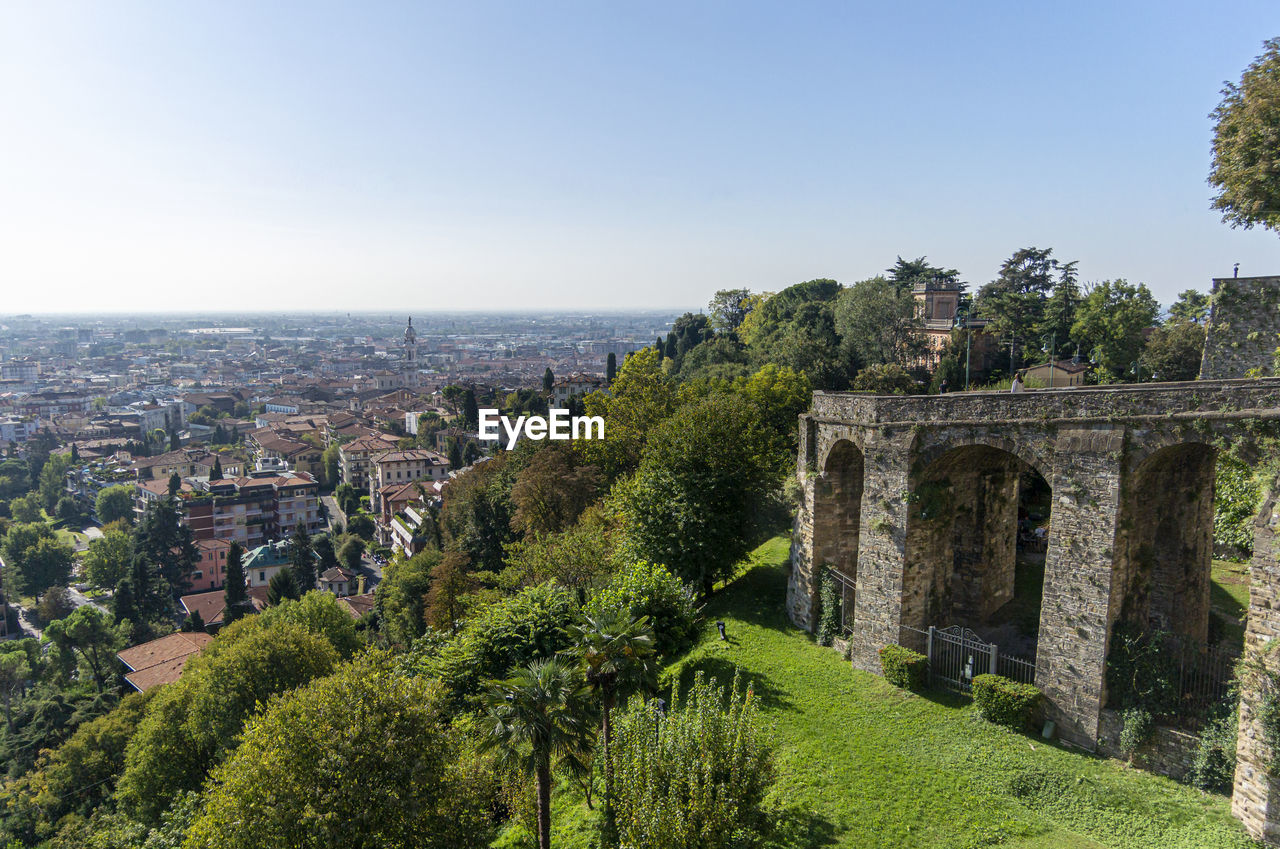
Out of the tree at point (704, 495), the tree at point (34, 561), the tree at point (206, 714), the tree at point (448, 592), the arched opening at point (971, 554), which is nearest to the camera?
the arched opening at point (971, 554)

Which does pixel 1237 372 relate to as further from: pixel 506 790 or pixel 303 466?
pixel 303 466

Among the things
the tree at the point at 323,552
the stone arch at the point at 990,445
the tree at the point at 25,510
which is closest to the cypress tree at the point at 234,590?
the tree at the point at 323,552

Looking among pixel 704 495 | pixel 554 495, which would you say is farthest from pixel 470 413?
pixel 704 495

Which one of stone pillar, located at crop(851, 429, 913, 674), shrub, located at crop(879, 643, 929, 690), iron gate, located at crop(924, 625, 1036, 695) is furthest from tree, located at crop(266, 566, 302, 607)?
iron gate, located at crop(924, 625, 1036, 695)

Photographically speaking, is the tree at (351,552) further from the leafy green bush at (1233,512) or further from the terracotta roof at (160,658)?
the leafy green bush at (1233,512)

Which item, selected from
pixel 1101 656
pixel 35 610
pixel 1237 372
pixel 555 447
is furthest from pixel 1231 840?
pixel 35 610

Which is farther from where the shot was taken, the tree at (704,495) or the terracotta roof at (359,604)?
the terracotta roof at (359,604)

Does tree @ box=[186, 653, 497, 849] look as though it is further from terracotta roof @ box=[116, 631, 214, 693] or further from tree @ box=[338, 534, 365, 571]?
tree @ box=[338, 534, 365, 571]
